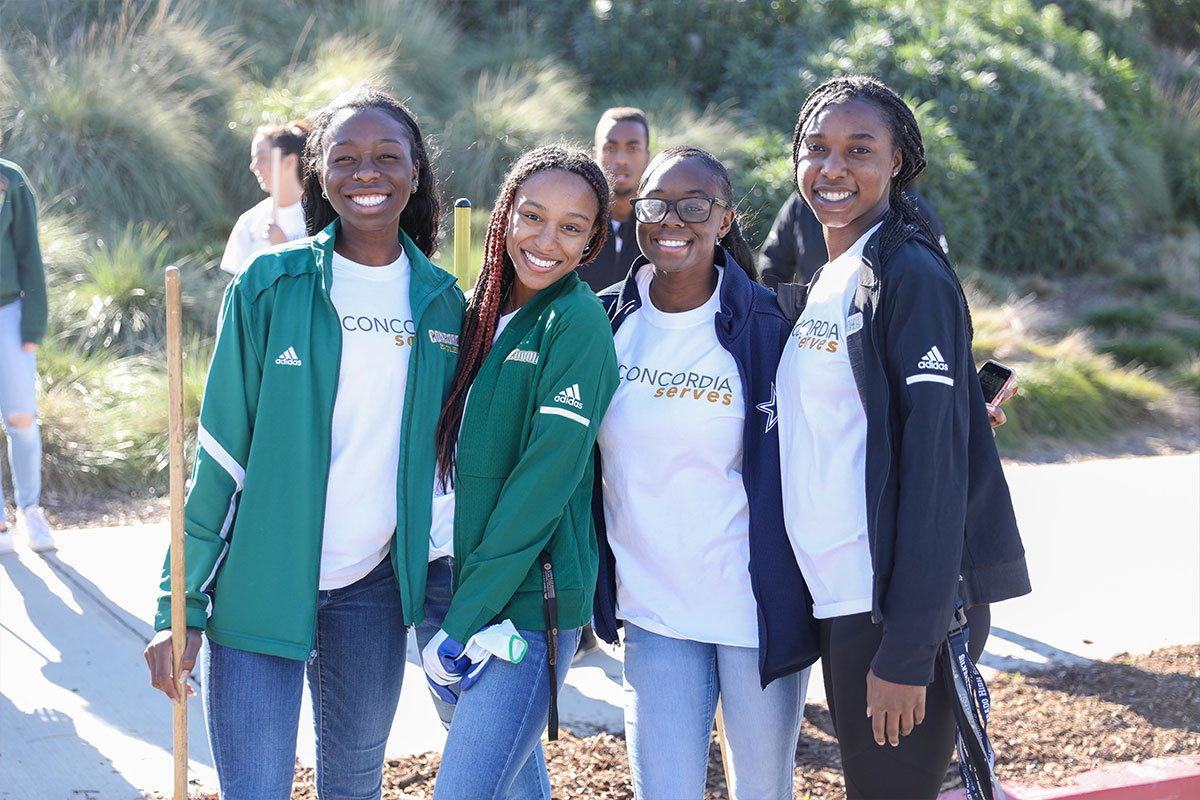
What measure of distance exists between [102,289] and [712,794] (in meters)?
6.23

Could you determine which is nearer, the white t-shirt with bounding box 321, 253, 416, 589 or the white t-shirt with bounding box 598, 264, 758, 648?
the white t-shirt with bounding box 321, 253, 416, 589

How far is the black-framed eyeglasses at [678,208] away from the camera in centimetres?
309

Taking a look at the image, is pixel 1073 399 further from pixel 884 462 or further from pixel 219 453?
pixel 219 453

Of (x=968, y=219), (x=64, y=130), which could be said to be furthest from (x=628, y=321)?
(x=968, y=219)

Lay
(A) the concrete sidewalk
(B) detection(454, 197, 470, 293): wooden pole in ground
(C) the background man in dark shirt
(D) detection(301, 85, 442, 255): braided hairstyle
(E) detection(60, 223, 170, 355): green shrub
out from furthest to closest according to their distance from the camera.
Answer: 1. (E) detection(60, 223, 170, 355): green shrub
2. (C) the background man in dark shirt
3. (A) the concrete sidewalk
4. (B) detection(454, 197, 470, 293): wooden pole in ground
5. (D) detection(301, 85, 442, 255): braided hairstyle

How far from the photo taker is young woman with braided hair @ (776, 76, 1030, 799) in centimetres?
251

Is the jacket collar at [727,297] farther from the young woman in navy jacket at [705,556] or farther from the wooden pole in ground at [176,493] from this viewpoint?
the wooden pole in ground at [176,493]

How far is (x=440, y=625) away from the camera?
9.21 ft

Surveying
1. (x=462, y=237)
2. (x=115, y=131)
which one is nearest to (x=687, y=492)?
(x=462, y=237)

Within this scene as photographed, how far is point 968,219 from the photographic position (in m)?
12.3

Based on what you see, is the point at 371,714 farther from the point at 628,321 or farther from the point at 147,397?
the point at 147,397

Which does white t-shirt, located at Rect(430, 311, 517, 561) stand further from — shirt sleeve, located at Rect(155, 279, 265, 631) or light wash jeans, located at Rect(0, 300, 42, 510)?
light wash jeans, located at Rect(0, 300, 42, 510)

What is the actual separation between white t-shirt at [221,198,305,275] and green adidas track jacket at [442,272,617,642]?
3322 mm

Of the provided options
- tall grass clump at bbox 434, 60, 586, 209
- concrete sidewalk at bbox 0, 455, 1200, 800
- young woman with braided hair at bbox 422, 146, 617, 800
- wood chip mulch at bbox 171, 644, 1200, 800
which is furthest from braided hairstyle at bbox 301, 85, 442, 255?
tall grass clump at bbox 434, 60, 586, 209
